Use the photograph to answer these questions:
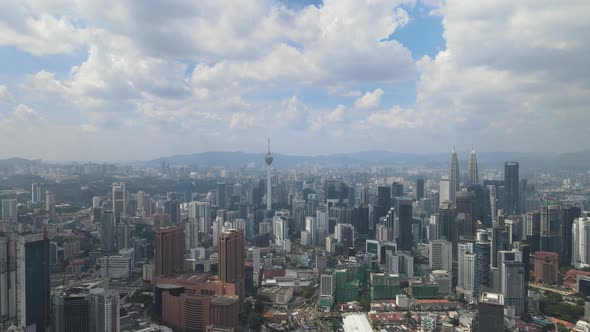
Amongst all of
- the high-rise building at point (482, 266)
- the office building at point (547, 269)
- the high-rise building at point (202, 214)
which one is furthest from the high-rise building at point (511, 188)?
the high-rise building at point (202, 214)

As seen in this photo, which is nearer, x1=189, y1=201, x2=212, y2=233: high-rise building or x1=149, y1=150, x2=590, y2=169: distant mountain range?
x1=149, y1=150, x2=590, y2=169: distant mountain range

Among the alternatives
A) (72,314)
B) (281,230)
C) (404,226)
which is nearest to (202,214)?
(281,230)

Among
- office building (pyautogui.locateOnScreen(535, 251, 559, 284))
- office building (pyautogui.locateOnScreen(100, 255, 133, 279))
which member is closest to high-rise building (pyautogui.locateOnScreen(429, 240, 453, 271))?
office building (pyautogui.locateOnScreen(535, 251, 559, 284))

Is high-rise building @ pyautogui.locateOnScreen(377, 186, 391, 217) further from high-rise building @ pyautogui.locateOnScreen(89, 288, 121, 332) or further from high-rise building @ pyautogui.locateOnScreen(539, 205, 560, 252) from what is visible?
high-rise building @ pyautogui.locateOnScreen(89, 288, 121, 332)

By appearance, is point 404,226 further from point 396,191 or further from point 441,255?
point 396,191

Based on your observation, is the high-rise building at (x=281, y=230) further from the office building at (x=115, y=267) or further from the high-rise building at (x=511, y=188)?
the high-rise building at (x=511, y=188)
